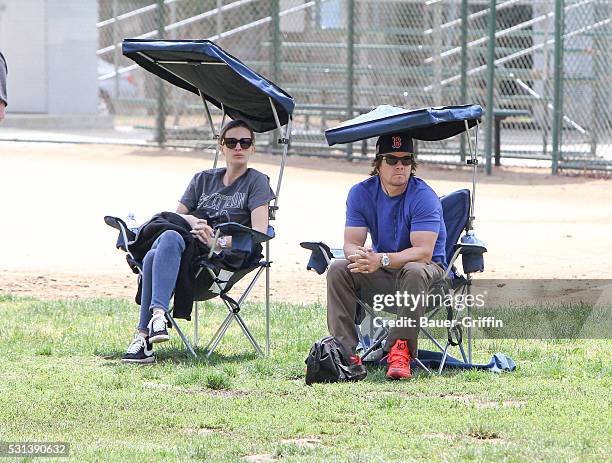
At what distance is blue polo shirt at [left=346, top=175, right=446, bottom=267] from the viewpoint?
6.98 m

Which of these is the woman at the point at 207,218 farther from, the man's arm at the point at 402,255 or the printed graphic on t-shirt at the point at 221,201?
the man's arm at the point at 402,255

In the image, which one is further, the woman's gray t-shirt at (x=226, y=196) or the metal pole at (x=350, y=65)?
the metal pole at (x=350, y=65)

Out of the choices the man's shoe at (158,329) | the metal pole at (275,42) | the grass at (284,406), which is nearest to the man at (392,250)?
the grass at (284,406)

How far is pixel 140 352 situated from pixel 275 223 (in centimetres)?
619

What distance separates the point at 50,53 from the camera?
2327 cm

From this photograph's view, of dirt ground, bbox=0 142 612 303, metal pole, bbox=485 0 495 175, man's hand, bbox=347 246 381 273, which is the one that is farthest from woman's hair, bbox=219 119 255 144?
metal pole, bbox=485 0 495 175

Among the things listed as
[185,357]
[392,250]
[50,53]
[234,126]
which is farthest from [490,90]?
[185,357]

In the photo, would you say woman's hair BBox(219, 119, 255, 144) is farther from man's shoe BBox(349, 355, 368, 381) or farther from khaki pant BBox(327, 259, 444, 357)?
man's shoe BBox(349, 355, 368, 381)

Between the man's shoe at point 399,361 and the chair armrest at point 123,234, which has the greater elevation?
the chair armrest at point 123,234

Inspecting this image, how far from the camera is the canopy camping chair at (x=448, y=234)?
692cm

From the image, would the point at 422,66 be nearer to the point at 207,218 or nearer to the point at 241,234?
the point at 207,218

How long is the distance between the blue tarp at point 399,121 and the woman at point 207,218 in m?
0.75

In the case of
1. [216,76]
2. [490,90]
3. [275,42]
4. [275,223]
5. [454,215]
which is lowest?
[275,223]

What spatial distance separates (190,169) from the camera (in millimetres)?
17422
